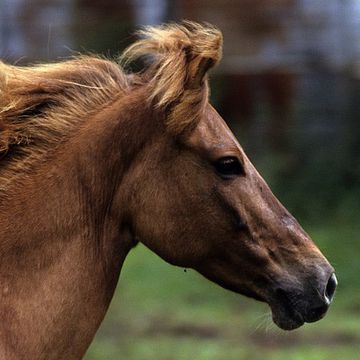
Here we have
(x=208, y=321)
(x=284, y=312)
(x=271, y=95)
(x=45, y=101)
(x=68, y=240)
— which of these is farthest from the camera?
(x=271, y=95)

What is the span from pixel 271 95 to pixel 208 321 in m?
3.91

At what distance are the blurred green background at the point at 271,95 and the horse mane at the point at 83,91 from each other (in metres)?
5.08

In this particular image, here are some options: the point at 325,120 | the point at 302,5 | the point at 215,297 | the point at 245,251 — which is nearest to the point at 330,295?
the point at 245,251

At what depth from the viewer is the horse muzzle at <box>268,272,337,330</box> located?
11.8 feet

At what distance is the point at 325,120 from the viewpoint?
37.1ft

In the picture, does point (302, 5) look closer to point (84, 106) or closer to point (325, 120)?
point (325, 120)

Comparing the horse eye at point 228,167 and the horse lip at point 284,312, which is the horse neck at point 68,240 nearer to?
the horse eye at point 228,167

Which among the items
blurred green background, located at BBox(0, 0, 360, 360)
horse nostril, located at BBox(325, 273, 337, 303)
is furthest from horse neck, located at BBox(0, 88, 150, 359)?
blurred green background, located at BBox(0, 0, 360, 360)

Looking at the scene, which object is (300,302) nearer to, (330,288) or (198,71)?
(330,288)

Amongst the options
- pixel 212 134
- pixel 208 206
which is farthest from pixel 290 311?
pixel 212 134

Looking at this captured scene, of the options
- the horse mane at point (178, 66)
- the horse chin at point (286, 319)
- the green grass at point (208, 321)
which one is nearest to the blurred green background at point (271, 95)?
the green grass at point (208, 321)

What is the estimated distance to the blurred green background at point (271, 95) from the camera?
367 inches

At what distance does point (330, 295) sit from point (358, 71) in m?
7.94

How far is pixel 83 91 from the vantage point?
357 cm
